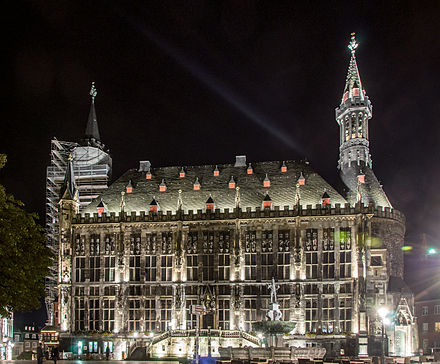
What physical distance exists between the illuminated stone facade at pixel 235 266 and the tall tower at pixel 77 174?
32.5 ft

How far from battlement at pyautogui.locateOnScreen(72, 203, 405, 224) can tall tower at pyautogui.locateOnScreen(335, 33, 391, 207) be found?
3.28 metres

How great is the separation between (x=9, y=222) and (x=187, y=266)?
37.4 metres

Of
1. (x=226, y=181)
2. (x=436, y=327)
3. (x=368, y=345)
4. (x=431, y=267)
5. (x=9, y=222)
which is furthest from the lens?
(x=431, y=267)

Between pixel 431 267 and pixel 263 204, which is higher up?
pixel 263 204

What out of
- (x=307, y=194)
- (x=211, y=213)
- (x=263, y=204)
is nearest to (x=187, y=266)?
(x=211, y=213)

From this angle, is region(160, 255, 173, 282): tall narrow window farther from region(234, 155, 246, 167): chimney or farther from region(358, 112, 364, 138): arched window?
region(358, 112, 364, 138): arched window

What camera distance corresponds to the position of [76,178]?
3314 inches

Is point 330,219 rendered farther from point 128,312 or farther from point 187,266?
point 128,312

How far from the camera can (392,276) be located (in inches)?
2689

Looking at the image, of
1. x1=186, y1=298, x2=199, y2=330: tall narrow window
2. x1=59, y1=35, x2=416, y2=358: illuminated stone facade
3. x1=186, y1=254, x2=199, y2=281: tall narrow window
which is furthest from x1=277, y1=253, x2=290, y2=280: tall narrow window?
x1=186, y1=298, x2=199, y2=330: tall narrow window

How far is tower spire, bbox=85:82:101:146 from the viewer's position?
85.4 m

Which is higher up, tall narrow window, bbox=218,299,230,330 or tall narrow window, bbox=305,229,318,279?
tall narrow window, bbox=305,229,318,279

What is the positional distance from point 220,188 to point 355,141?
55.9 ft

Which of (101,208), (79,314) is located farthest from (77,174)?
(79,314)
